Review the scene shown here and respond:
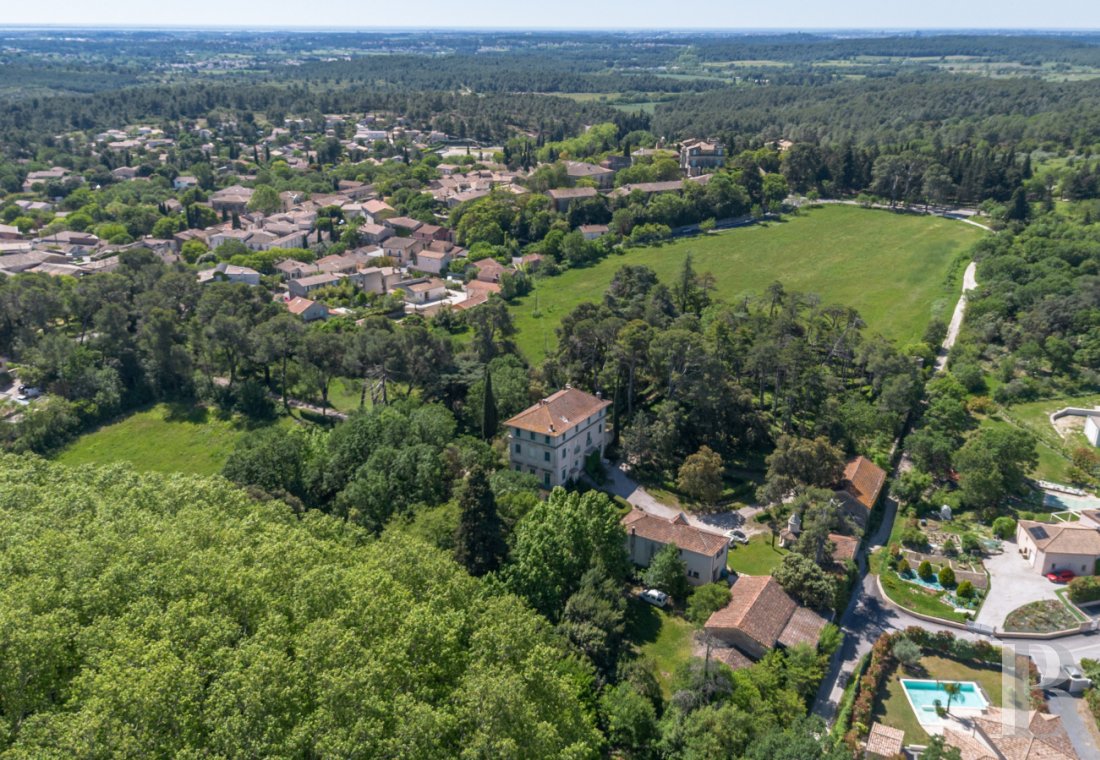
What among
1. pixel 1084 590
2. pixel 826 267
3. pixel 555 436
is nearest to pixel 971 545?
pixel 1084 590

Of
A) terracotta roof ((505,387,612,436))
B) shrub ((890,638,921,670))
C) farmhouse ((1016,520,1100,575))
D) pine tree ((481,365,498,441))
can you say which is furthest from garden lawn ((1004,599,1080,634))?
pine tree ((481,365,498,441))

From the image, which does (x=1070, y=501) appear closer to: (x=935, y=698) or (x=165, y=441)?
(x=935, y=698)

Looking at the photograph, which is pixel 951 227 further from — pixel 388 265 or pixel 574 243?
pixel 388 265

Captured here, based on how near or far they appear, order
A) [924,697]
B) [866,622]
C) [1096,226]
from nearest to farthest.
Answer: [924,697] < [866,622] < [1096,226]

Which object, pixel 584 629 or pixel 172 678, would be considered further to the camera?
pixel 584 629

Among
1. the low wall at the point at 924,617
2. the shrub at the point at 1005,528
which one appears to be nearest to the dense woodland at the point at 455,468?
the shrub at the point at 1005,528

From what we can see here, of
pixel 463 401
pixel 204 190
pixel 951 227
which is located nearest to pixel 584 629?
pixel 463 401

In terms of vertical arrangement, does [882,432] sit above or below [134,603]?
below
